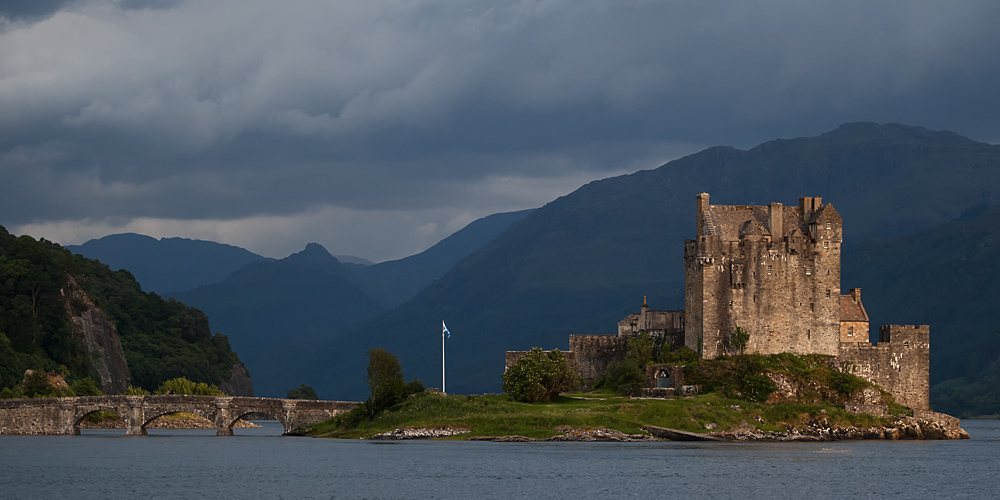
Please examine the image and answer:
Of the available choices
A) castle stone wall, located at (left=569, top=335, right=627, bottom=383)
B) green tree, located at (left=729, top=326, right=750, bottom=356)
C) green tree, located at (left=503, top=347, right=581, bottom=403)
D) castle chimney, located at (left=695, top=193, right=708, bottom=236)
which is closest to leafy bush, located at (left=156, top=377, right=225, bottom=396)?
castle stone wall, located at (left=569, top=335, right=627, bottom=383)

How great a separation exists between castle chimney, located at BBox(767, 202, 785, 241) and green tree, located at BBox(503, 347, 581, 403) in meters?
22.3

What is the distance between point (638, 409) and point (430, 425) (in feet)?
58.4

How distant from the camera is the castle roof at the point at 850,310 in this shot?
125438mm

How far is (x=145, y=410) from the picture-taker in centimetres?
12900

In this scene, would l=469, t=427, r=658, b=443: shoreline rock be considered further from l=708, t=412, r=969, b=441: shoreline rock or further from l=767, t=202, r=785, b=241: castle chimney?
l=767, t=202, r=785, b=241: castle chimney

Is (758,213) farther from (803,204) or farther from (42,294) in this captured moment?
(42,294)

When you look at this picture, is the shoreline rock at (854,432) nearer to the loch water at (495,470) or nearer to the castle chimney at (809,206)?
the loch water at (495,470)

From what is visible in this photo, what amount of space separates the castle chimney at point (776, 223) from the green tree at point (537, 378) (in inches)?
878

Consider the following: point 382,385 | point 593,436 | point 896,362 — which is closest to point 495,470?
point 593,436

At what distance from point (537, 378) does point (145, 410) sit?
1573 inches

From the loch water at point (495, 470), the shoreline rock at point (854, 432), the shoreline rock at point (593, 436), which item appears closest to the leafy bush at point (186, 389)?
the loch water at point (495, 470)

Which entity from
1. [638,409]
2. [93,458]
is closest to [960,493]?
[638,409]

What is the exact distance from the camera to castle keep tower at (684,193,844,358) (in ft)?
392

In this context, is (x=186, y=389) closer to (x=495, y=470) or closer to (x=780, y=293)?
(x=780, y=293)
